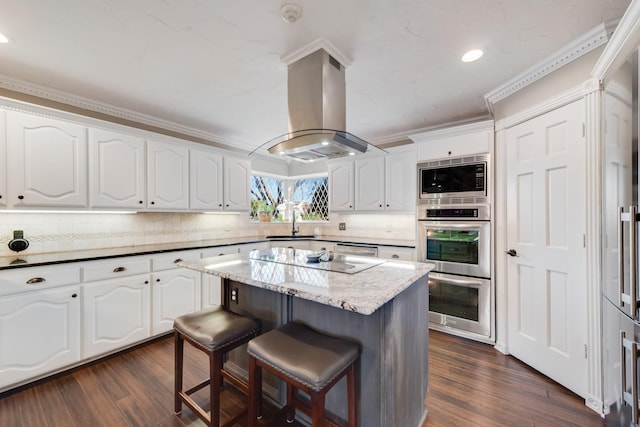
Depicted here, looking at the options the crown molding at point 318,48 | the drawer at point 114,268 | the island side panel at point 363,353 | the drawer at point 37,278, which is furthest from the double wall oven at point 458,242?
the drawer at point 37,278

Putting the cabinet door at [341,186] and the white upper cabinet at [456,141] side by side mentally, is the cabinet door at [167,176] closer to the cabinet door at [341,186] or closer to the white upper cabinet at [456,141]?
the cabinet door at [341,186]

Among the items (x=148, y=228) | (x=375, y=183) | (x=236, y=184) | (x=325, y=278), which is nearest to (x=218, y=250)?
(x=148, y=228)

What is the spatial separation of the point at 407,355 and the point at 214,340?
1.05 m

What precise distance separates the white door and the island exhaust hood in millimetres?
1413

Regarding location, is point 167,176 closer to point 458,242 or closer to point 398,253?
point 398,253

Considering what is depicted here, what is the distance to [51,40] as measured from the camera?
5.36 ft

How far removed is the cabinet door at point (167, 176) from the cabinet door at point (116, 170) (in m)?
0.08

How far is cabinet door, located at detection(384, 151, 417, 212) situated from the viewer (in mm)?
3312

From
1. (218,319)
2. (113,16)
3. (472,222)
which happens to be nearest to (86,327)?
(218,319)

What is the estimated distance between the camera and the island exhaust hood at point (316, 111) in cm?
167

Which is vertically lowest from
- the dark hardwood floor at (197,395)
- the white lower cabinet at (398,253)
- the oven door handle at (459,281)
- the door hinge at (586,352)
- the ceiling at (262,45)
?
the dark hardwood floor at (197,395)

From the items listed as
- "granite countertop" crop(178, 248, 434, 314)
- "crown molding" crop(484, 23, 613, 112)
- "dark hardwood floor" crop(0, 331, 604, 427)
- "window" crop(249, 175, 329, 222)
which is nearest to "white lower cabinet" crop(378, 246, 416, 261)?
"dark hardwood floor" crop(0, 331, 604, 427)

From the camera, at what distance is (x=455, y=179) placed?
268cm

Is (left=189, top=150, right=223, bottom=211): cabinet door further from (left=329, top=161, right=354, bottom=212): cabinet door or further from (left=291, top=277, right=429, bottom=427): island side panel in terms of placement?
(left=291, top=277, right=429, bottom=427): island side panel
